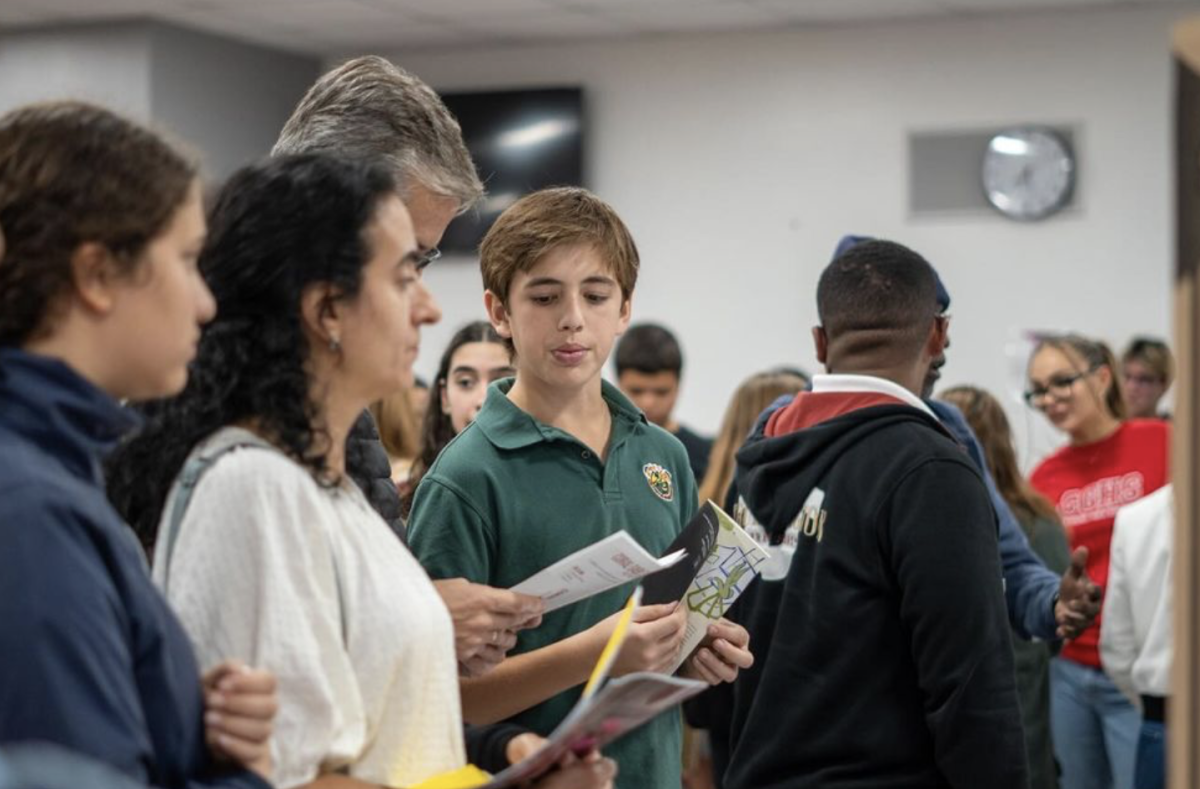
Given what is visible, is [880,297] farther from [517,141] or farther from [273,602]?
[517,141]

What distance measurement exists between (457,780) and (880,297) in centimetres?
146

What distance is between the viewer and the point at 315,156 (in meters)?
1.67

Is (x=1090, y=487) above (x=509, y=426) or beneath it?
beneath

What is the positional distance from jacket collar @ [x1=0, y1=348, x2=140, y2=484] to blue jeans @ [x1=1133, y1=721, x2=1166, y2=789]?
301 centimetres

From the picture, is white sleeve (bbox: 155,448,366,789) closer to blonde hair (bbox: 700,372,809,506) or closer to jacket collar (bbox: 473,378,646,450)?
jacket collar (bbox: 473,378,646,450)

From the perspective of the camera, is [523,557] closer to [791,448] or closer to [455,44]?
[791,448]

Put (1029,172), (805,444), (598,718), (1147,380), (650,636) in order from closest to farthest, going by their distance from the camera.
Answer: (598,718), (650,636), (805,444), (1147,380), (1029,172)

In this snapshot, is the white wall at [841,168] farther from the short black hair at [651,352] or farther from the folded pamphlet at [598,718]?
the folded pamphlet at [598,718]

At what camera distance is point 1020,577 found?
339 cm

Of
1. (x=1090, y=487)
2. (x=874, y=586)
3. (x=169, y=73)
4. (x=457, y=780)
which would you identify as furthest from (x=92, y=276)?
(x=169, y=73)

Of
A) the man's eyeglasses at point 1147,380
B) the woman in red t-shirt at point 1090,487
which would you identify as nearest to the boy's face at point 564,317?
the woman in red t-shirt at point 1090,487

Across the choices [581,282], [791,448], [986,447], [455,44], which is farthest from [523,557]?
[455,44]

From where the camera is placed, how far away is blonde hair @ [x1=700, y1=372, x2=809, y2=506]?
504 cm

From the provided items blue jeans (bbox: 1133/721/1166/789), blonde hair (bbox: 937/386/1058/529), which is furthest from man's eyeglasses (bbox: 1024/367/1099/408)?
blue jeans (bbox: 1133/721/1166/789)
